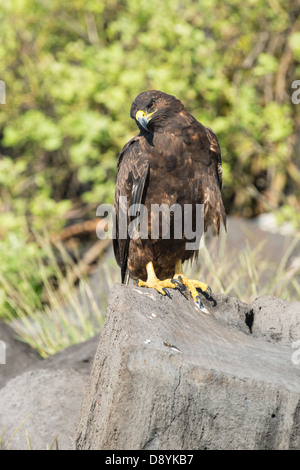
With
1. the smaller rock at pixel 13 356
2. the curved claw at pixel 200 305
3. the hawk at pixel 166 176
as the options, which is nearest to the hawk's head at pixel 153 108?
the hawk at pixel 166 176

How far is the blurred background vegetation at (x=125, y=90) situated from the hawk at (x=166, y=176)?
2940 millimetres

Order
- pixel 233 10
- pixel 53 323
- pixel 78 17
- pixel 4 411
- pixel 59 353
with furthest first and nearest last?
pixel 78 17 → pixel 233 10 → pixel 53 323 → pixel 59 353 → pixel 4 411

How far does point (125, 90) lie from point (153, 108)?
392 cm

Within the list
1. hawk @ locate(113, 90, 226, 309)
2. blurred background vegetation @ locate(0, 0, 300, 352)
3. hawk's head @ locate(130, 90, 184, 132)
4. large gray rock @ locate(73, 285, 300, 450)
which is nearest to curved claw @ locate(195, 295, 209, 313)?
hawk @ locate(113, 90, 226, 309)

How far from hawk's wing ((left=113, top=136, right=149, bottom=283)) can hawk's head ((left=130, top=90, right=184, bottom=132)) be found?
0.56 ft

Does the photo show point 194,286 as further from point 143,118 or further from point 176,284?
point 143,118

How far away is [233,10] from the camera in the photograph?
7.95 m

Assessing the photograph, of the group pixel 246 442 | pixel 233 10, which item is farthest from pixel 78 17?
pixel 246 442

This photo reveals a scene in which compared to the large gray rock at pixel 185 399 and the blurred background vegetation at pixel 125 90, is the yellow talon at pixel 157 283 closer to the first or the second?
the large gray rock at pixel 185 399

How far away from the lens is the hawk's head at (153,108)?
12.3ft

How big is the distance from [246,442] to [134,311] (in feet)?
2.33

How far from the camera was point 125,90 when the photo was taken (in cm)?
759

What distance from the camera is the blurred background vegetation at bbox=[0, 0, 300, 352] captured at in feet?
24.7
